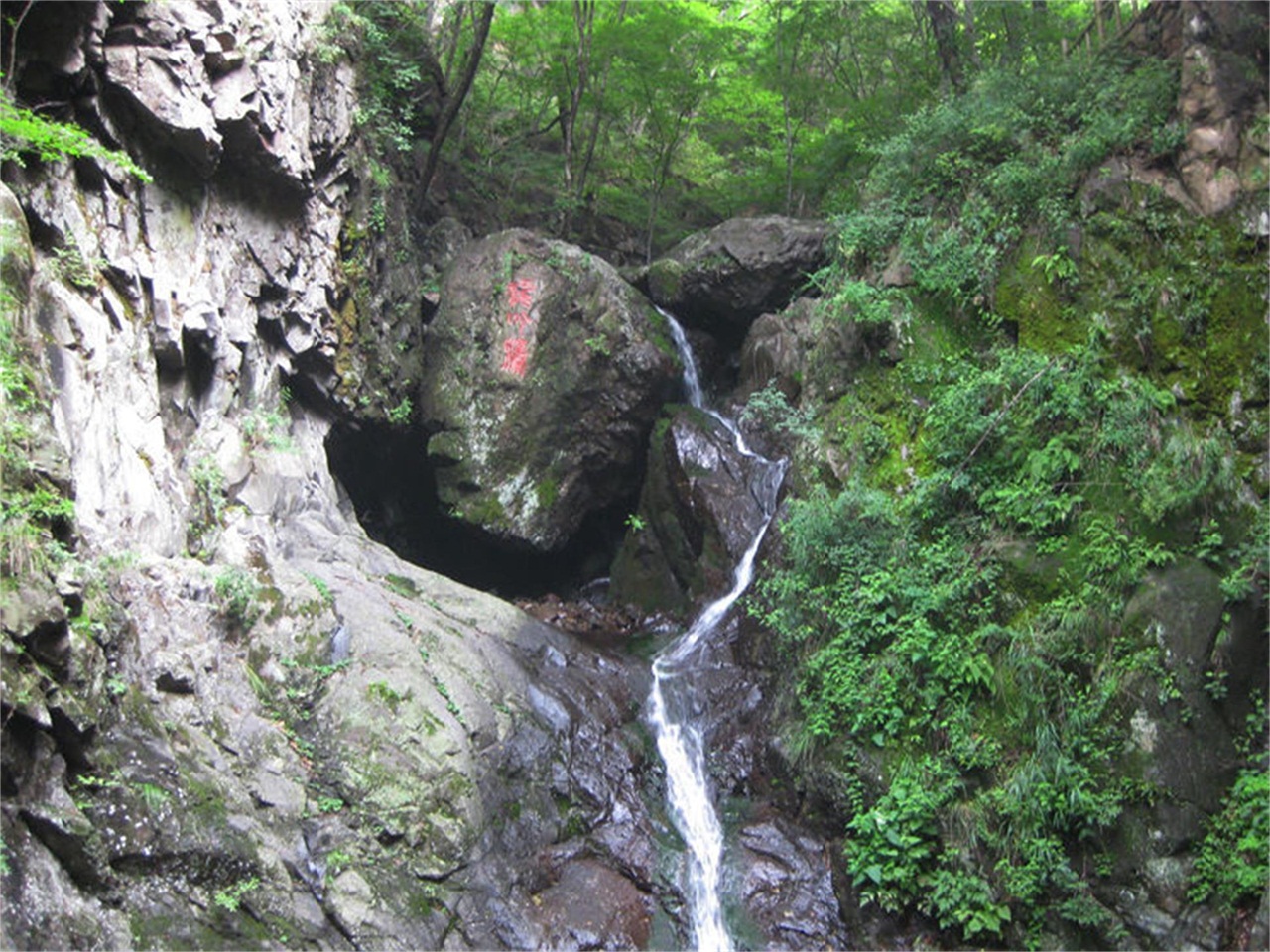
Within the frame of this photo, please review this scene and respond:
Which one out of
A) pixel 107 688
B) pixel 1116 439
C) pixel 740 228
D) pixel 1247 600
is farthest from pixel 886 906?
pixel 740 228

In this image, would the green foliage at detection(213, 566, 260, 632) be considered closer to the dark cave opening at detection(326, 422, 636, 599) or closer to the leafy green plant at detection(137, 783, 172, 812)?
the leafy green plant at detection(137, 783, 172, 812)

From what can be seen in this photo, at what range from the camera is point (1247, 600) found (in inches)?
340

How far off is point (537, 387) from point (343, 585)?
5.84m

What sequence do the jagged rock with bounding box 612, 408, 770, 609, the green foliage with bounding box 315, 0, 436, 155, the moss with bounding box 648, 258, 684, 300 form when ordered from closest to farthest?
the green foliage with bounding box 315, 0, 436, 155 → the jagged rock with bounding box 612, 408, 770, 609 → the moss with bounding box 648, 258, 684, 300

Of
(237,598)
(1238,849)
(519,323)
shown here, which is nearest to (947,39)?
(519,323)

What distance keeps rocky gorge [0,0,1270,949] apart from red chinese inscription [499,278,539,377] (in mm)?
56

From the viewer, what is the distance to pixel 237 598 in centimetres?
931

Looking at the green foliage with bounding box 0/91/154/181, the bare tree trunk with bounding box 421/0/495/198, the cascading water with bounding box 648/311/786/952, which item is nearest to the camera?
the green foliage with bounding box 0/91/154/181

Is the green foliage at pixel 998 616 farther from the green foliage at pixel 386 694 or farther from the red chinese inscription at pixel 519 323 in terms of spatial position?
the red chinese inscription at pixel 519 323

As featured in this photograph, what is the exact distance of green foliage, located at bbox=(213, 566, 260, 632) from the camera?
925 cm

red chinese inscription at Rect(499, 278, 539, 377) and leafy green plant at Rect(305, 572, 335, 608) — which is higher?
red chinese inscription at Rect(499, 278, 539, 377)

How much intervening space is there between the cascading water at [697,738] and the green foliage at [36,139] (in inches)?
340

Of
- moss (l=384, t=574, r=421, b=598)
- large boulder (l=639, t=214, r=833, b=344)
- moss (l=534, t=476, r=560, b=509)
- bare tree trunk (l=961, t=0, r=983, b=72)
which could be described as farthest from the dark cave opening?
bare tree trunk (l=961, t=0, r=983, b=72)

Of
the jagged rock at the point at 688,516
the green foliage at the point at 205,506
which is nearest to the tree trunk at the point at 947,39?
the jagged rock at the point at 688,516
